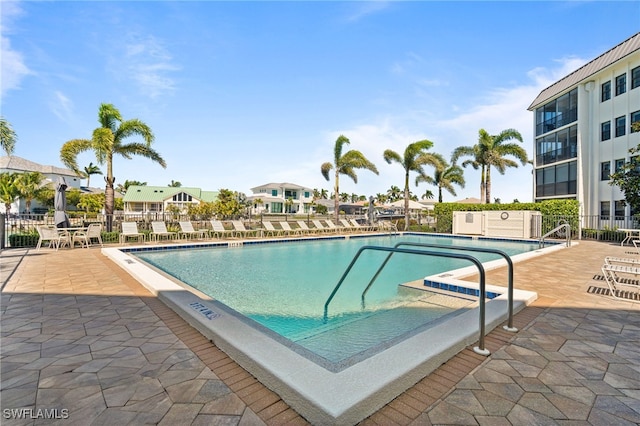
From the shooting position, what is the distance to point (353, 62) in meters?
15.1

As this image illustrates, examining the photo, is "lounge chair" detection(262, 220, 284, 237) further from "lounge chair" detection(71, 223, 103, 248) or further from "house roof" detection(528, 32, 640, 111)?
"house roof" detection(528, 32, 640, 111)

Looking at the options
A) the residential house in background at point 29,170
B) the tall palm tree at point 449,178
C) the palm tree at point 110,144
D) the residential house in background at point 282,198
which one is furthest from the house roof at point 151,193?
the tall palm tree at point 449,178

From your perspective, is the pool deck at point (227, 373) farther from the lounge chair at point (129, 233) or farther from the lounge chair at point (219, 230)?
the lounge chair at point (219, 230)

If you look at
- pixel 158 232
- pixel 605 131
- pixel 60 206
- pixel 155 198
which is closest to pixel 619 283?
pixel 158 232

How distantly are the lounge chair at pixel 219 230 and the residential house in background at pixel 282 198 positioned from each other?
3216 cm

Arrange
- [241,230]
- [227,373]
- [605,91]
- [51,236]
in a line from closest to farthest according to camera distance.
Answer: [227,373]
[51,236]
[241,230]
[605,91]

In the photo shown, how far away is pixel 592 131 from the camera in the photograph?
20672 millimetres

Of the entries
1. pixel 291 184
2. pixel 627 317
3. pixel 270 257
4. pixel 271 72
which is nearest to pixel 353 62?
pixel 271 72

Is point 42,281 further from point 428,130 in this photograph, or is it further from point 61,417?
point 428,130

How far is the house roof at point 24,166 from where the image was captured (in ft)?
150

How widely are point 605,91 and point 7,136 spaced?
3240 cm

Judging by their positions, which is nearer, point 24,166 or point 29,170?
point 29,170

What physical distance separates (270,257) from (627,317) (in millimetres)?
9270

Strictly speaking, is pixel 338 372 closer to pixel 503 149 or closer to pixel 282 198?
pixel 503 149
